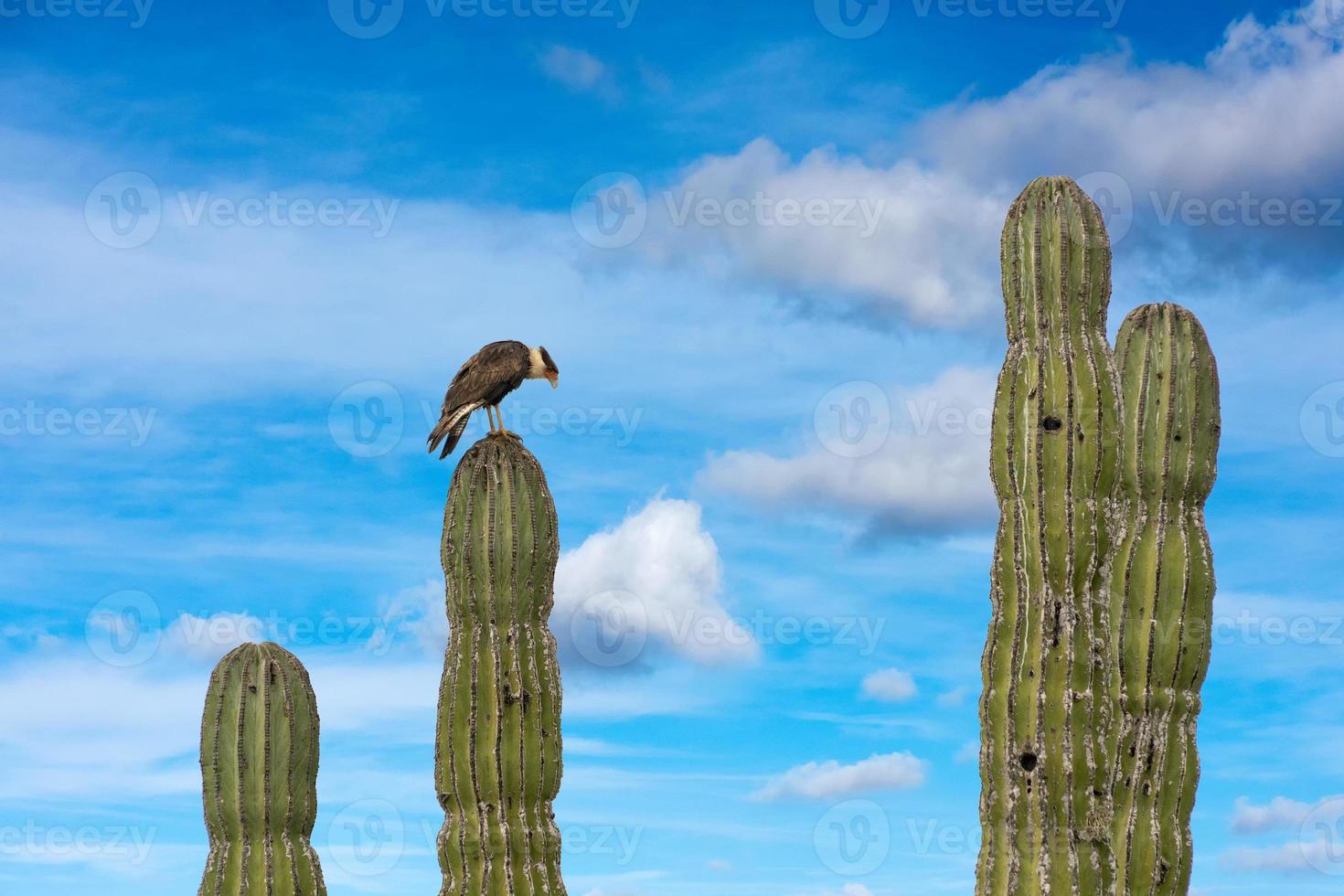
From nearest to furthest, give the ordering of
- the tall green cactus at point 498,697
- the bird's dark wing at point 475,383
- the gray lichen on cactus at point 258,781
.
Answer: the gray lichen on cactus at point 258,781 → the tall green cactus at point 498,697 → the bird's dark wing at point 475,383

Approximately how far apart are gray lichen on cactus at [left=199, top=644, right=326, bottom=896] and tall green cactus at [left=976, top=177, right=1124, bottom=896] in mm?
5455

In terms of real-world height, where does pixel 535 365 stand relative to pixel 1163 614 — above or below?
above

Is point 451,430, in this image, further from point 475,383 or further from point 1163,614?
point 1163,614

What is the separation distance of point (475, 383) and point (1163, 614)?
6506 mm

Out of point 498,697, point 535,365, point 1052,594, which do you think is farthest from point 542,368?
point 1052,594

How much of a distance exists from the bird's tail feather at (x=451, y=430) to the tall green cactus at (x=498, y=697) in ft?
1.12

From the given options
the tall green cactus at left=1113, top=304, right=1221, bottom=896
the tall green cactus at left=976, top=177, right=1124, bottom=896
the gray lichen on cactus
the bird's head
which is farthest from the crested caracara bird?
the tall green cactus at left=1113, top=304, right=1221, bottom=896

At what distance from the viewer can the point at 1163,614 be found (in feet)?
46.0

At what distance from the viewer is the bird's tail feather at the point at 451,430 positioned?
15031mm

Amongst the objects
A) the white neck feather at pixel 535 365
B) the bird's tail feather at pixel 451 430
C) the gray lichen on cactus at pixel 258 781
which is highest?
the white neck feather at pixel 535 365

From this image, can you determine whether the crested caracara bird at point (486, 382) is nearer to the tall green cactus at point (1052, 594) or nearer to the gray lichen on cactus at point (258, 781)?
the gray lichen on cactus at point (258, 781)

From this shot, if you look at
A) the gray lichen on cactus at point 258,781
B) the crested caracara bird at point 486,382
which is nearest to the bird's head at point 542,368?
the crested caracara bird at point 486,382

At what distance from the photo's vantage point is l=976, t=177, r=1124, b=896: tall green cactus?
41.9 ft

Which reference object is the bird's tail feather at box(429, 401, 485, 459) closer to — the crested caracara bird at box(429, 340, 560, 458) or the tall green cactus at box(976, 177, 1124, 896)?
the crested caracara bird at box(429, 340, 560, 458)
